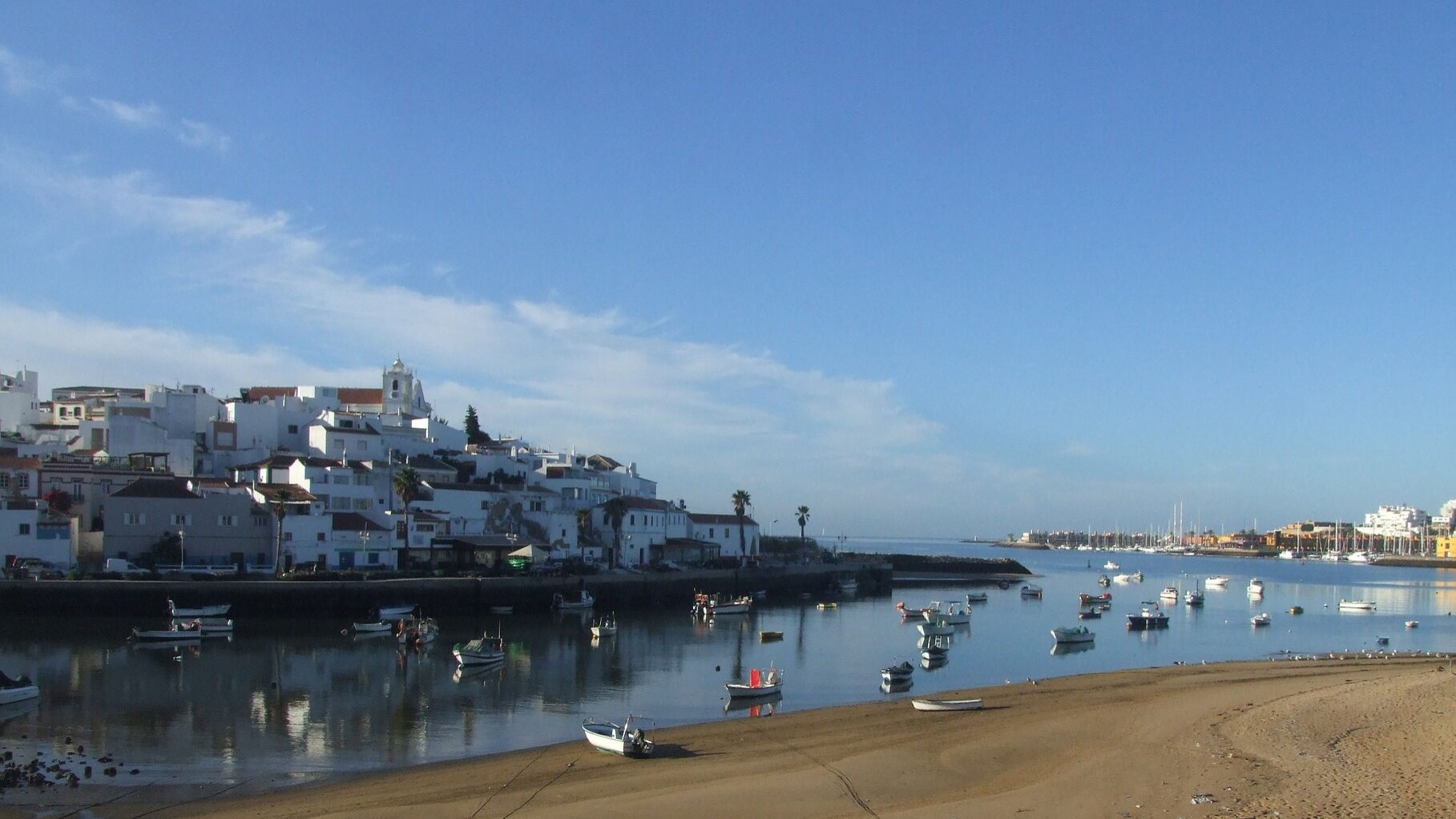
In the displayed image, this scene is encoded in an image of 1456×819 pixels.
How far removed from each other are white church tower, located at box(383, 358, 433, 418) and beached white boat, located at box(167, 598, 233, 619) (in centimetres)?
4633

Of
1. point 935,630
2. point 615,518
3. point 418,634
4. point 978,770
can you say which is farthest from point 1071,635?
point 615,518

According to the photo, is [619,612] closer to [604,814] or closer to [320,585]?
[320,585]

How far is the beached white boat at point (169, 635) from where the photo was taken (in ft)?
139

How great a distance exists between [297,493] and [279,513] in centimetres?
495

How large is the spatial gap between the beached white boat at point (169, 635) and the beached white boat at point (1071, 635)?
123 feet

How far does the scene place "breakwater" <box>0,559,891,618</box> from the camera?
49.2 metres

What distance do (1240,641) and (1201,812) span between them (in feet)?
136

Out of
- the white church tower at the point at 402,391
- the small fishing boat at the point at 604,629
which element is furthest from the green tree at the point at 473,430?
the small fishing boat at the point at 604,629

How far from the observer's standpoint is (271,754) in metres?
24.4

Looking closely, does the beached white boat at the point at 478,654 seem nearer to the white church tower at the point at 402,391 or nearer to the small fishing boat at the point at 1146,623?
the small fishing boat at the point at 1146,623

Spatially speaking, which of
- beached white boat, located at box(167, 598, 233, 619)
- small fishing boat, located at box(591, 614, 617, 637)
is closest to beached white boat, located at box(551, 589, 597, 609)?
small fishing boat, located at box(591, 614, 617, 637)

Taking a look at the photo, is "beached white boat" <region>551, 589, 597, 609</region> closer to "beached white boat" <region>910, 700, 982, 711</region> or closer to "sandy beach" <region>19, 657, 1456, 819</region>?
"sandy beach" <region>19, 657, 1456, 819</region>

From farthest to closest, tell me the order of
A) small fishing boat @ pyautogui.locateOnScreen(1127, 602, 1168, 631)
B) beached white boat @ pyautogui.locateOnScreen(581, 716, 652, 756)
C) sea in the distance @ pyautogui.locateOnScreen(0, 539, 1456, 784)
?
small fishing boat @ pyautogui.locateOnScreen(1127, 602, 1168, 631) < sea in the distance @ pyautogui.locateOnScreen(0, 539, 1456, 784) < beached white boat @ pyautogui.locateOnScreen(581, 716, 652, 756)

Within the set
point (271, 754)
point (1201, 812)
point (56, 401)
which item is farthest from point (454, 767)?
point (56, 401)
